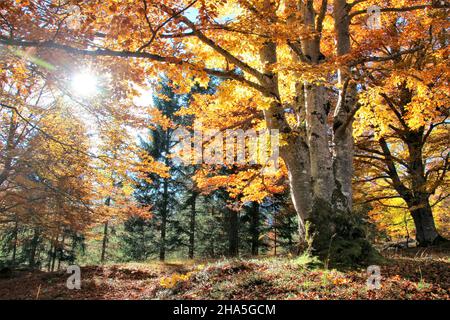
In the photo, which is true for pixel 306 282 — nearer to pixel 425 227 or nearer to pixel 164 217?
pixel 425 227

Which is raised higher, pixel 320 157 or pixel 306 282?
pixel 320 157

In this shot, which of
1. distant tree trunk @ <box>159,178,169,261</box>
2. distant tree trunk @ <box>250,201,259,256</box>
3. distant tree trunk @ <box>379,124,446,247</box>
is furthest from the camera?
distant tree trunk @ <box>159,178,169,261</box>

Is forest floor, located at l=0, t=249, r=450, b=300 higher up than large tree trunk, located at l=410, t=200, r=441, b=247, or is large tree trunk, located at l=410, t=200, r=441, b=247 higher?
large tree trunk, located at l=410, t=200, r=441, b=247

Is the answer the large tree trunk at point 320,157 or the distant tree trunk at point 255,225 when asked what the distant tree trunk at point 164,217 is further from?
the large tree trunk at point 320,157

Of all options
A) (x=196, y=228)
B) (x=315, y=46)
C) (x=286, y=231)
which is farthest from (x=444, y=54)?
(x=196, y=228)

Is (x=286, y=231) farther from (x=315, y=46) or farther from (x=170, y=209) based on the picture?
(x=315, y=46)

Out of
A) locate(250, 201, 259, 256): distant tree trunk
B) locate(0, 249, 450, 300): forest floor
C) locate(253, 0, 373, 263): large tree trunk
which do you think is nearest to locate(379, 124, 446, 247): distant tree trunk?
locate(253, 0, 373, 263): large tree trunk

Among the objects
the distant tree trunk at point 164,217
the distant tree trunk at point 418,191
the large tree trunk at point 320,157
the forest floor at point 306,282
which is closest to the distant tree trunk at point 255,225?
the distant tree trunk at point 164,217

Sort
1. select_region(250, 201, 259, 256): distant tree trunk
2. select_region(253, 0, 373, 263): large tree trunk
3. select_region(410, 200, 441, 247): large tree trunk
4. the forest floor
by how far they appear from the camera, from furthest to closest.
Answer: select_region(250, 201, 259, 256): distant tree trunk
select_region(410, 200, 441, 247): large tree trunk
select_region(253, 0, 373, 263): large tree trunk
the forest floor

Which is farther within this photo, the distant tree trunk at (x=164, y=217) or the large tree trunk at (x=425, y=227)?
the distant tree trunk at (x=164, y=217)

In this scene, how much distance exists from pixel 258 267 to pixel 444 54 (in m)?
8.14

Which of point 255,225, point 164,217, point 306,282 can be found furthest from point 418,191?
point 164,217

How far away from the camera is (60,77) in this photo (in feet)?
24.4

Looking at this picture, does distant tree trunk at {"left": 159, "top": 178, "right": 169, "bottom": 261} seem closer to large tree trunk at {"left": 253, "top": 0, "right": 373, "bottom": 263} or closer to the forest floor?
the forest floor
